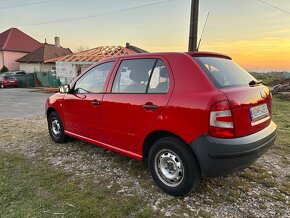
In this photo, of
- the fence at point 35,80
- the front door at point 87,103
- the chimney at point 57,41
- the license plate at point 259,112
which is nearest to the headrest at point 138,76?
Answer: the front door at point 87,103

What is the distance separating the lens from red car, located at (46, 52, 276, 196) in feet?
9.80

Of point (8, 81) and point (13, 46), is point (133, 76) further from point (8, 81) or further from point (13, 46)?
point (13, 46)

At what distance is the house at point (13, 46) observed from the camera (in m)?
40.7

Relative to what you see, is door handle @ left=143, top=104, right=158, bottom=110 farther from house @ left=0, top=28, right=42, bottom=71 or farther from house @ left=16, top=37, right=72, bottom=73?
house @ left=0, top=28, right=42, bottom=71

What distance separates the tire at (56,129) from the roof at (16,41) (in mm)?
39882

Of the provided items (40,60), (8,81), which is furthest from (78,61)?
(40,60)

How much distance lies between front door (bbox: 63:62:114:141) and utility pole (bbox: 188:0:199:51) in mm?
4662

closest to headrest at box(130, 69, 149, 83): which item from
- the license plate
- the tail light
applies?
the tail light

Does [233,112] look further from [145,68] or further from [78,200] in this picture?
[78,200]

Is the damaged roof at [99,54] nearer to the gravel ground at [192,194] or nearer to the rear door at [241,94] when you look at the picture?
the gravel ground at [192,194]

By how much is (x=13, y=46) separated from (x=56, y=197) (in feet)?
145

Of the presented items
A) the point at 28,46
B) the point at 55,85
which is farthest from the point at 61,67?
the point at 28,46

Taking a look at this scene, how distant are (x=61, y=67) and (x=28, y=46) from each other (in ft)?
73.9

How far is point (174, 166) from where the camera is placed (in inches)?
134
